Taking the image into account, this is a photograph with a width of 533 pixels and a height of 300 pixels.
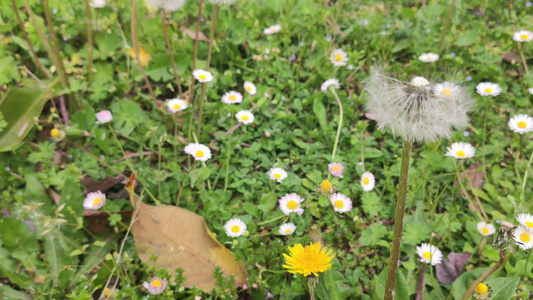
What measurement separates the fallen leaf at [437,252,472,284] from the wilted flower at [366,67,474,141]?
0.78m

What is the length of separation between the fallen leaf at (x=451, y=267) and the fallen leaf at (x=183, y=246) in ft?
2.83

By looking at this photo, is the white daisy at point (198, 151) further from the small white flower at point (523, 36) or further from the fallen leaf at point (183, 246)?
the small white flower at point (523, 36)

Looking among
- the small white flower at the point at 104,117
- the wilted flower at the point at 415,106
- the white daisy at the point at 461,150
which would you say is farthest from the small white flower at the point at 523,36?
the small white flower at the point at 104,117

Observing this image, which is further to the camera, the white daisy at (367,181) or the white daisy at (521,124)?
the white daisy at (521,124)

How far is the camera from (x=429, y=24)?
2.93 meters

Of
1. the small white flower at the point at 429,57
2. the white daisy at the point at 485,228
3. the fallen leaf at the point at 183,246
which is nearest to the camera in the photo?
the fallen leaf at the point at 183,246

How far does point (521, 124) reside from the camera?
2.26 m

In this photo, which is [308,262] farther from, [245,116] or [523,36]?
[523,36]

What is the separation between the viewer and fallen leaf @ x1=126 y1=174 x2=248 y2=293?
175cm

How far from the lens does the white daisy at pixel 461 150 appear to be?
2.09 m

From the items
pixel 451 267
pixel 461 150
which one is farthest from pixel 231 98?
pixel 451 267

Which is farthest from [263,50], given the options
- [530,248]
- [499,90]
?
[530,248]

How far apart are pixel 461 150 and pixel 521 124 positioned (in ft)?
1.46

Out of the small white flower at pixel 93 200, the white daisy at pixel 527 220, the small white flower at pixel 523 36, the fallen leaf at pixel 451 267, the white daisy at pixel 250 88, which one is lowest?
the fallen leaf at pixel 451 267
